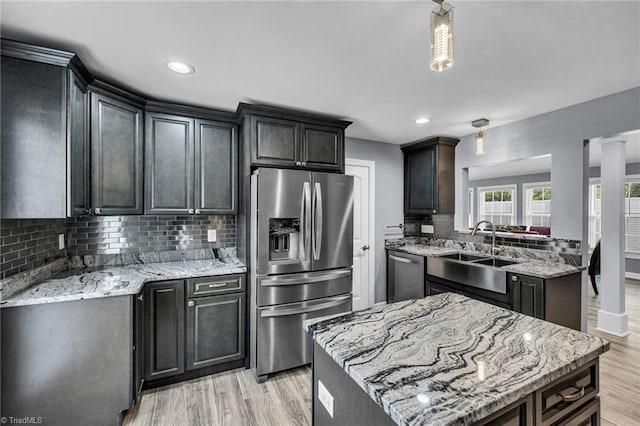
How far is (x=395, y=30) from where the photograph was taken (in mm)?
1545

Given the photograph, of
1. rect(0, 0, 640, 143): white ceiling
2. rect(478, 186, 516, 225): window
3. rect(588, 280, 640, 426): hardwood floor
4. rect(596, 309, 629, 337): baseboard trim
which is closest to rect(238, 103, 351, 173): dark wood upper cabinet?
rect(0, 0, 640, 143): white ceiling

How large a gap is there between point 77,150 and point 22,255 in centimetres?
77

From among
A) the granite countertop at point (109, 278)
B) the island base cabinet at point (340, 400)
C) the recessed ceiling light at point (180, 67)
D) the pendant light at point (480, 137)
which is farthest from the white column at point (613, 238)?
the recessed ceiling light at point (180, 67)

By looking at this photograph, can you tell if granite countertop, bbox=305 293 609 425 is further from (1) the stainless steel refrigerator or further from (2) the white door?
(2) the white door

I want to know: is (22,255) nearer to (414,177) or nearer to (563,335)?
(563,335)

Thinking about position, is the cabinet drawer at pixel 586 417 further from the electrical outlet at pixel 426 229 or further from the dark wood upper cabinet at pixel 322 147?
the electrical outlet at pixel 426 229

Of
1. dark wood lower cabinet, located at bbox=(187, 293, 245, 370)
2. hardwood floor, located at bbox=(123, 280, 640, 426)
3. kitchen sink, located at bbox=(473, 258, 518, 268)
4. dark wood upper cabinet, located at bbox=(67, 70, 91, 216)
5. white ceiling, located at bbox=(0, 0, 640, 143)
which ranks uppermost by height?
white ceiling, located at bbox=(0, 0, 640, 143)

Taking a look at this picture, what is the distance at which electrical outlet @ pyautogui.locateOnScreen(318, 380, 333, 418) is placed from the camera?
1126 millimetres

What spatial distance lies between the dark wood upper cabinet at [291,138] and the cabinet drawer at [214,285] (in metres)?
1.05

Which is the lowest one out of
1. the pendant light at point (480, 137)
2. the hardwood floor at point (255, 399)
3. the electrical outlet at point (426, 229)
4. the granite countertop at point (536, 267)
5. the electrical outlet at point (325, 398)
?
the hardwood floor at point (255, 399)

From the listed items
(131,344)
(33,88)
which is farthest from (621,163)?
(33,88)

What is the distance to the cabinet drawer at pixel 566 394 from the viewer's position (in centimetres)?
93

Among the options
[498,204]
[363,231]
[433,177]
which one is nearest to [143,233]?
[363,231]

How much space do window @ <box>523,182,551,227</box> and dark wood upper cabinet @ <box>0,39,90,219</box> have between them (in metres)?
8.93
